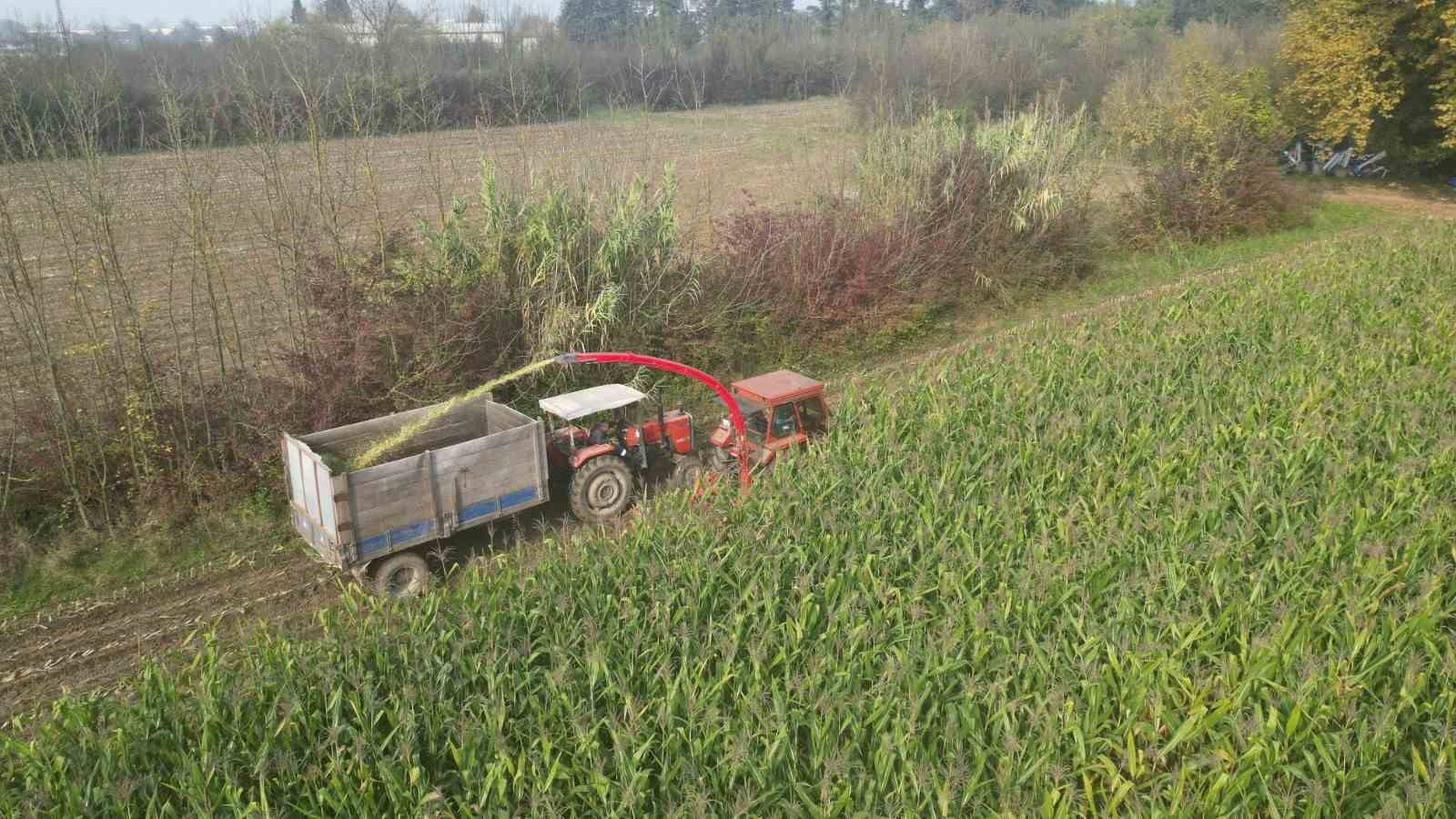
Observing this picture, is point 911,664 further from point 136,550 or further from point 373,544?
point 136,550

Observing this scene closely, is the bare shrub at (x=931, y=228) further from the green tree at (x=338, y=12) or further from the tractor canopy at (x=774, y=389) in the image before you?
the green tree at (x=338, y=12)

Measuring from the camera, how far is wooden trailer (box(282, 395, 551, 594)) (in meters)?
7.28

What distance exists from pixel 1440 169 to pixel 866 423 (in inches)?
1146

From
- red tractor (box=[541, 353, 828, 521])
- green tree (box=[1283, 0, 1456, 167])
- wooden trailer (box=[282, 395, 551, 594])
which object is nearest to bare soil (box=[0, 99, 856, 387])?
wooden trailer (box=[282, 395, 551, 594])

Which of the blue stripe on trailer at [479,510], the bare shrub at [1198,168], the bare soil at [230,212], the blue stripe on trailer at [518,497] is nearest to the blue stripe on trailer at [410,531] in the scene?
the blue stripe on trailer at [479,510]

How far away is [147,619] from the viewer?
7.53 meters

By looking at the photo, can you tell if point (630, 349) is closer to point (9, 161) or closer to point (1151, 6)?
point (9, 161)

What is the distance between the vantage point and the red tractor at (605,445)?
8.70 m

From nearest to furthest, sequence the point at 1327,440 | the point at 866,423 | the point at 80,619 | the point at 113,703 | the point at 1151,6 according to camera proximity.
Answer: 1. the point at 113,703
2. the point at 1327,440
3. the point at 80,619
4. the point at 866,423
5. the point at 1151,6

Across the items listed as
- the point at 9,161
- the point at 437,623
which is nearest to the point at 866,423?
the point at 437,623

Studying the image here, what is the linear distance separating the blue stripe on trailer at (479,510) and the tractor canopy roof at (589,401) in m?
1.02

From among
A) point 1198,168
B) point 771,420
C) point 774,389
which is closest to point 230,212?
point 774,389

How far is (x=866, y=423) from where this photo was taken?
802cm

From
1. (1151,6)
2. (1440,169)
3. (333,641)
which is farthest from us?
(1151,6)
